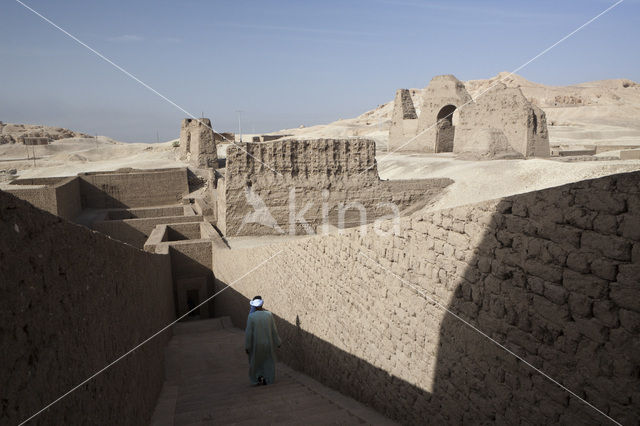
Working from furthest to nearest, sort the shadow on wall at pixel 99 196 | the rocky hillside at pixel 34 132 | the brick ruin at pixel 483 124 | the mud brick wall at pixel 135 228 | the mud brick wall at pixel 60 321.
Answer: the rocky hillside at pixel 34 132, the shadow on wall at pixel 99 196, the brick ruin at pixel 483 124, the mud brick wall at pixel 135 228, the mud brick wall at pixel 60 321

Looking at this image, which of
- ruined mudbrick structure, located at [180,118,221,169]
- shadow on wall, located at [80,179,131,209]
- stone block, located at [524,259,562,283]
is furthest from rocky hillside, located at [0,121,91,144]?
stone block, located at [524,259,562,283]

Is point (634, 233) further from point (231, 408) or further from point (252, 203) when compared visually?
point (252, 203)

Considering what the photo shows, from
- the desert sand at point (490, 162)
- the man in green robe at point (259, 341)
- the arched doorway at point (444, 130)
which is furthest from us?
the arched doorway at point (444, 130)

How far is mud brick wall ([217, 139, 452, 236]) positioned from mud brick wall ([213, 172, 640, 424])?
8532 mm

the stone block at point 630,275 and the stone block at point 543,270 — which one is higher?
the stone block at point 630,275

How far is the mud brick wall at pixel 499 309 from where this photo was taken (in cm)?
228

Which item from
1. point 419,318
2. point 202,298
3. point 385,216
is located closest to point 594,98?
point 385,216

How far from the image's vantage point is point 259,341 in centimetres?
562

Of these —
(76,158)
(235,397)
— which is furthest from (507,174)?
(76,158)

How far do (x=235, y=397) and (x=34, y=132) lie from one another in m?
64.8

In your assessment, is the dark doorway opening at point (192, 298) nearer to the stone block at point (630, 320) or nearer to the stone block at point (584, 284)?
the stone block at point (584, 284)

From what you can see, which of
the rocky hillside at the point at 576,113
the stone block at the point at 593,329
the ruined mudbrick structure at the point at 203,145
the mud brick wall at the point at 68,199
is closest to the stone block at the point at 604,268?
the stone block at the point at 593,329

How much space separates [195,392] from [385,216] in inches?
406

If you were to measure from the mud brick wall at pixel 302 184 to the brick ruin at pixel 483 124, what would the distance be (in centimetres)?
589
